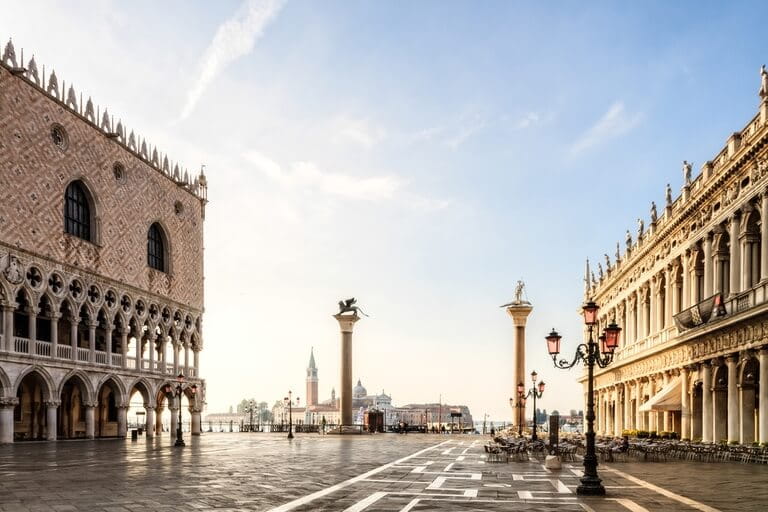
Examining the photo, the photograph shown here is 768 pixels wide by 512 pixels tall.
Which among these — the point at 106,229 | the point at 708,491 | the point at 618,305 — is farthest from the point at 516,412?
the point at 708,491

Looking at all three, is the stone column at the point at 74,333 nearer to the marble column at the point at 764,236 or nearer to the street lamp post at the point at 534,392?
the street lamp post at the point at 534,392

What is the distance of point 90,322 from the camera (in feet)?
157

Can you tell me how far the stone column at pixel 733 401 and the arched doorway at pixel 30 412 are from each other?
3629cm

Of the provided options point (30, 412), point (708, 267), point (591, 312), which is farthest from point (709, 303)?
point (30, 412)

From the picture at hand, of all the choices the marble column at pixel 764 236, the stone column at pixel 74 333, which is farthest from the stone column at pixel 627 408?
the stone column at pixel 74 333

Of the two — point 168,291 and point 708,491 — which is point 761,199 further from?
point 168,291

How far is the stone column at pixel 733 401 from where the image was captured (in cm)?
3075

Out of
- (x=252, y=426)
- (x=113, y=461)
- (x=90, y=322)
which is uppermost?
(x=90, y=322)

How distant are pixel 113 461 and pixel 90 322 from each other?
77.6 ft

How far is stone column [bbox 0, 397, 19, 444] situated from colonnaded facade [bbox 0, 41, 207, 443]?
0.05 m

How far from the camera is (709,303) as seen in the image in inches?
1320

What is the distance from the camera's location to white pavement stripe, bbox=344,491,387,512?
1387 cm

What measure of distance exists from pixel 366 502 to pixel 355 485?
10.8 feet

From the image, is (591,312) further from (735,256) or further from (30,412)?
(30,412)
